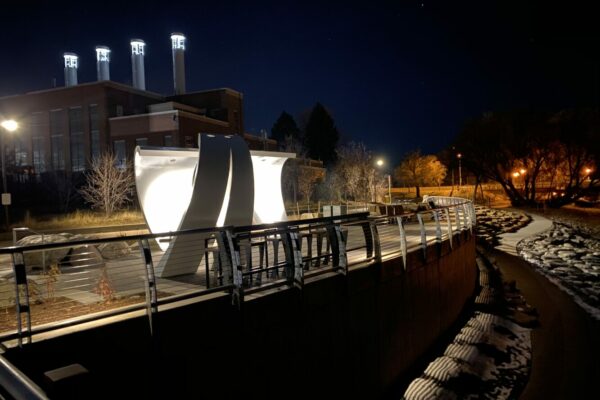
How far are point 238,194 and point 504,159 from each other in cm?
4596

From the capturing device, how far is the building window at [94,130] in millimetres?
42031

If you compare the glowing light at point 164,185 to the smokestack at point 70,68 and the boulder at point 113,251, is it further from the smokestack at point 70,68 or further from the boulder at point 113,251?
the smokestack at point 70,68

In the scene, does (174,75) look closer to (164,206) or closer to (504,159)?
(504,159)

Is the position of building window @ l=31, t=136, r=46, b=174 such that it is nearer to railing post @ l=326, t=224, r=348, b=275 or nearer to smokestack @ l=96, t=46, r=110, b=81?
smokestack @ l=96, t=46, r=110, b=81

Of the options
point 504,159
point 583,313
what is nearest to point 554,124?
point 504,159

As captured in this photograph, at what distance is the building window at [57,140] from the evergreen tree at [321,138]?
35021 millimetres

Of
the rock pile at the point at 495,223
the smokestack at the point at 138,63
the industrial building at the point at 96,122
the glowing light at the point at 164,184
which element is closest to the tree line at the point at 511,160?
the industrial building at the point at 96,122

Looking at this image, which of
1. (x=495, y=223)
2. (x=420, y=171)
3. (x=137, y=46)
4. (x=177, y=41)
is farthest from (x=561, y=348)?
(x=420, y=171)

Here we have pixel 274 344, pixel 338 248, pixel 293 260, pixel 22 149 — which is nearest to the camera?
pixel 274 344

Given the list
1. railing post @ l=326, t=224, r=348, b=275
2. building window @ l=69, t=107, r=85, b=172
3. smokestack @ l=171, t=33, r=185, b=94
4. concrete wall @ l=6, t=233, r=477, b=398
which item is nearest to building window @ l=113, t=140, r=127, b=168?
building window @ l=69, t=107, r=85, b=172

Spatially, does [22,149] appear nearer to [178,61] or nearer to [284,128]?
[178,61]

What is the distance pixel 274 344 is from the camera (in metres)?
5.93

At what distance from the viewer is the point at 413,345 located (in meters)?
9.68

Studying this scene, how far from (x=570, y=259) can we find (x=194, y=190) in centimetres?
2170
